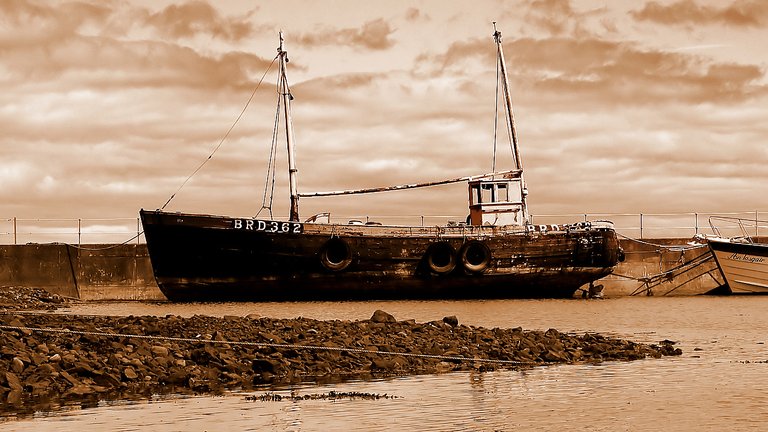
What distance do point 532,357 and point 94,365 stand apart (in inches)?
267

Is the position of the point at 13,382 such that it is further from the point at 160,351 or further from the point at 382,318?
the point at 382,318

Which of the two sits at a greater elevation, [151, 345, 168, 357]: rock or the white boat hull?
the white boat hull

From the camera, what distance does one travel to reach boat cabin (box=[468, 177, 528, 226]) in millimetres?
39406

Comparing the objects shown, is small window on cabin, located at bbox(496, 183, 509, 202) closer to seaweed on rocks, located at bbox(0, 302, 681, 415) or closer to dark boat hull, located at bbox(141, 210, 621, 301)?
dark boat hull, located at bbox(141, 210, 621, 301)

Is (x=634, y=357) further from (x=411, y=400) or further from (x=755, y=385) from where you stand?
(x=411, y=400)

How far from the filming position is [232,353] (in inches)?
658

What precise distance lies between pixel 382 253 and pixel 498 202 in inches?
183

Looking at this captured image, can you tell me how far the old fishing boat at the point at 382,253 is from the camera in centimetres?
3662

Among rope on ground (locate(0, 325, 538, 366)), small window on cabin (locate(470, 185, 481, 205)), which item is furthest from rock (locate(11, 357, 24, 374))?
small window on cabin (locate(470, 185, 481, 205))

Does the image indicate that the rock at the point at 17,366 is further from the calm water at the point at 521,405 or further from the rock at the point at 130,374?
the calm water at the point at 521,405

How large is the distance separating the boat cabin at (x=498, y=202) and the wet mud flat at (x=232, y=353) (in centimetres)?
1774

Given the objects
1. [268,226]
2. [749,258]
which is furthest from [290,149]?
[749,258]

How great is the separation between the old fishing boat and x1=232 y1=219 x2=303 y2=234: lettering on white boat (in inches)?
1.2

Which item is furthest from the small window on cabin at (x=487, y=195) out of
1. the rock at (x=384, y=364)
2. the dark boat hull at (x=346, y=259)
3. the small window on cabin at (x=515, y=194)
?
the rock at (x=384, y=364)
